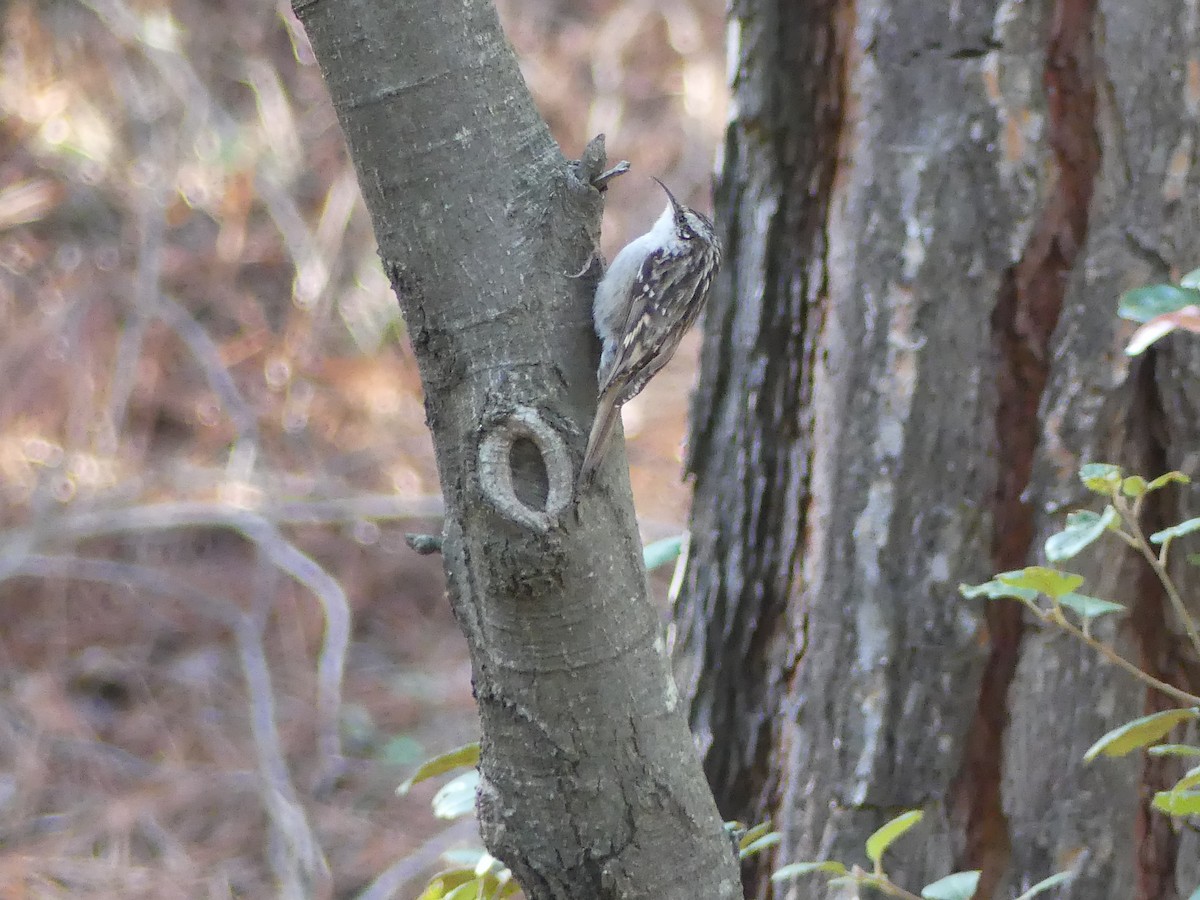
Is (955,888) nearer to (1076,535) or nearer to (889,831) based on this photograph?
(889,831)

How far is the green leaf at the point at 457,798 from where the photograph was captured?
187cm

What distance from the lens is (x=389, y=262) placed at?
59.2 inches

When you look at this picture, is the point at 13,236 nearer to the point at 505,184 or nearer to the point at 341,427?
the point at 341,427

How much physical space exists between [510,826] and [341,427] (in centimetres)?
495

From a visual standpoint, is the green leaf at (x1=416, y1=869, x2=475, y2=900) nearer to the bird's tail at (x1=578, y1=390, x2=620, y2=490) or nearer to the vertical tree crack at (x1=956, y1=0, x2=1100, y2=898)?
Answer: the bird's tail at (x1=578, y1=390, x2=620, y2=490)

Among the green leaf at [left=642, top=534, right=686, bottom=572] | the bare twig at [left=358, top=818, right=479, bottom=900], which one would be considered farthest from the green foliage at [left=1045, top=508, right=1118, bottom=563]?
the bare twig at [left=358, top=818, right=479, bottom=900]

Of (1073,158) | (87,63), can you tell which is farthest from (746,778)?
(87,63)

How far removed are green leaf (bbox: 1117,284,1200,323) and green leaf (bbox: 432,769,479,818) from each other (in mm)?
1137

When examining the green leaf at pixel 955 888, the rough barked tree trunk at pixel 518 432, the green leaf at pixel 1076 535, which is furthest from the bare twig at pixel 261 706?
the green leaf at pixel 1076 535

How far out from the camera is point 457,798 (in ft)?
6.21

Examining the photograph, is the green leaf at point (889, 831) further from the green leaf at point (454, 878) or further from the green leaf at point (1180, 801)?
the green leaf at point (454, 878)

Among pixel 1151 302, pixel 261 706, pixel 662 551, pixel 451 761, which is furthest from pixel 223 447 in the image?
pixel 1151 302

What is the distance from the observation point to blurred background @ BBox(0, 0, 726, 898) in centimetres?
472

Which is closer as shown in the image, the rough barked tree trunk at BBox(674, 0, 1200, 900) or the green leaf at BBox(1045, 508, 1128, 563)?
the green leaf at BBox(1045, 508, 1128, 563)
